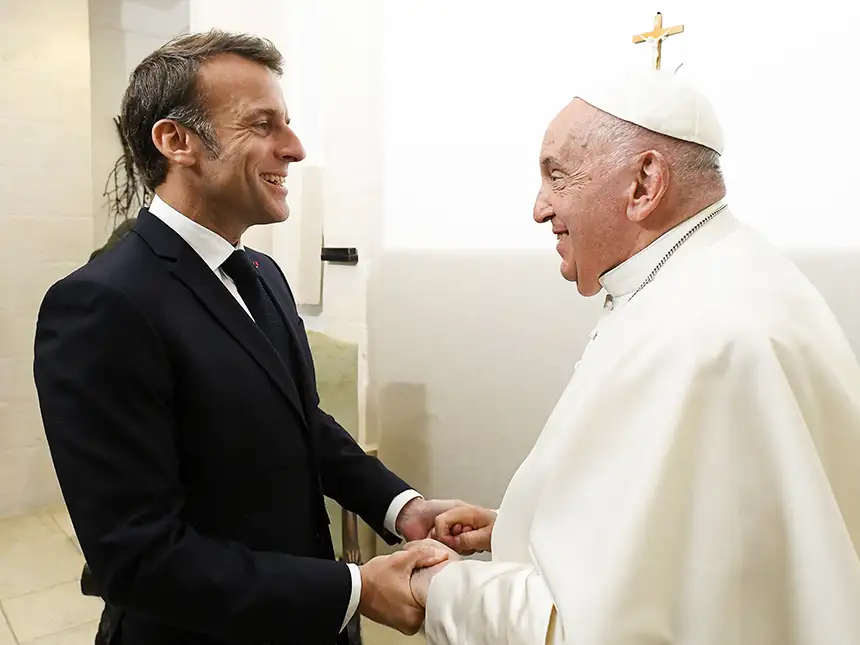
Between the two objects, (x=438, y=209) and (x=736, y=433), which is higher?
(x=438, y=209)

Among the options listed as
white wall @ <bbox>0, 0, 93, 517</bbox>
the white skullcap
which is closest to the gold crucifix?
the white skullcap

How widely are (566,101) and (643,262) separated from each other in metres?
1.15

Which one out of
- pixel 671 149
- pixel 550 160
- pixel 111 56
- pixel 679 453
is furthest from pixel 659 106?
pixel 111 56

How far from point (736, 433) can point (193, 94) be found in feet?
3.55

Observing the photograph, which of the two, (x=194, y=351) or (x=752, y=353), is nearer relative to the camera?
(x=752, y=353)

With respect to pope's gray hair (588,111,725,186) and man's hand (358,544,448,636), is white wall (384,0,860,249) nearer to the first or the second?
pope's gray hair (588,111,725,186)

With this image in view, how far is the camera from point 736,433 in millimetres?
952

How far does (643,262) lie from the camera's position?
1183 millimetres

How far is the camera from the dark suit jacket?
105 centimetres

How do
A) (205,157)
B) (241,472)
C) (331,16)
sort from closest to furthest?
(241,472), (205,157), (331,16)

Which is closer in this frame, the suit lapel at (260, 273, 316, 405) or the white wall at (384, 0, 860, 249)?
the suit lapel at (260, 273, 316, 405)

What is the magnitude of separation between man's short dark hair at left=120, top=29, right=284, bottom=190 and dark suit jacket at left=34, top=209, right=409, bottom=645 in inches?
6.0

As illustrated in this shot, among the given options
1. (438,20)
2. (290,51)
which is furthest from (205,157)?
(290,51)

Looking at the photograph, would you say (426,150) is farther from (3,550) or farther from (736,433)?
(3,550)
